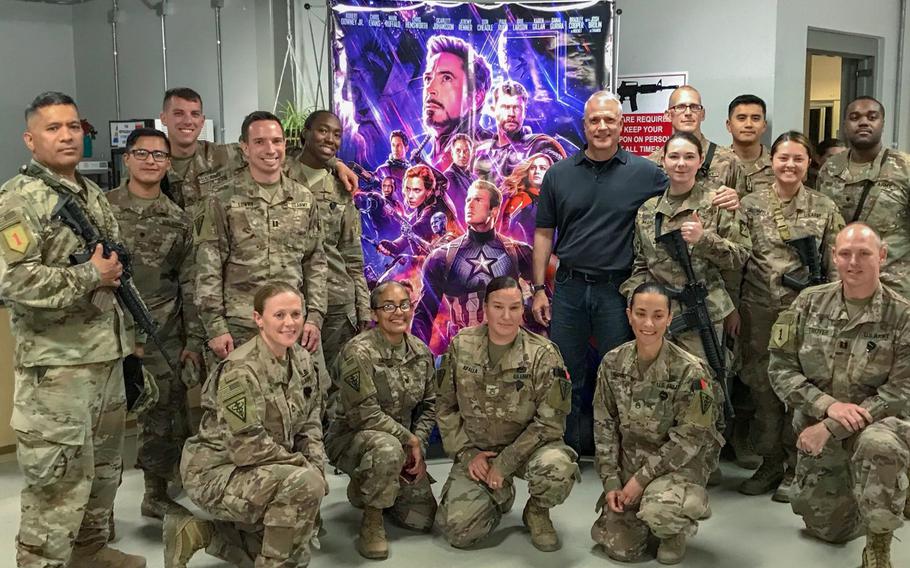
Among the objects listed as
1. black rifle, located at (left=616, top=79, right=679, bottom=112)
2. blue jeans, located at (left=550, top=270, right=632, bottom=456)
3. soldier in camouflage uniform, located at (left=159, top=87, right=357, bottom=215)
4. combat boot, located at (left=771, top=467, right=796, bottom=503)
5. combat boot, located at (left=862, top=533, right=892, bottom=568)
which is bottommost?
combat boot, located at (left=771, top=467, right=796, bottom=503)

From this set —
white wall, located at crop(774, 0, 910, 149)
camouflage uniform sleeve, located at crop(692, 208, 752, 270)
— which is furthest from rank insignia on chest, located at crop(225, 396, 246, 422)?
white wall, located at crop(774, 0, 910, 149)

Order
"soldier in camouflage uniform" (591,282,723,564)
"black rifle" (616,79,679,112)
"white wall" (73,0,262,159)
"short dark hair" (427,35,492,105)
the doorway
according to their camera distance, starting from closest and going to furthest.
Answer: "soldier in camouflage uniform" (591,282,723,564)
"short dark hair" (427,35,492,105)
"black rifle" (616,79,679,112)
the doorway
"white wall" (73,0,262,159)

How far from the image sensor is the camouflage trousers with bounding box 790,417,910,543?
3197mm

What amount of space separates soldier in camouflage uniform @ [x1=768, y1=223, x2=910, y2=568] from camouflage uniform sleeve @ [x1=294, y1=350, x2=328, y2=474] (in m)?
1.92

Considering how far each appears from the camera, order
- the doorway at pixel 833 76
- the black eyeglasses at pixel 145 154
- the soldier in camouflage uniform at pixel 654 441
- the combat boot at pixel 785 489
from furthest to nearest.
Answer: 1. the doorway at pixel 833 76
2. the combat boot at pixel 785 489
3. the black eyeglasses at pixel 145 154
4. the soldier in camouflage uniform at pixel 654 441

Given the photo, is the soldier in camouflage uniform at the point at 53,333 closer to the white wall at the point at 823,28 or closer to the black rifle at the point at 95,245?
the black rifle at the point at 95,245

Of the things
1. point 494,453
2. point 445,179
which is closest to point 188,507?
point 494,453

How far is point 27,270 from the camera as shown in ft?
9.57

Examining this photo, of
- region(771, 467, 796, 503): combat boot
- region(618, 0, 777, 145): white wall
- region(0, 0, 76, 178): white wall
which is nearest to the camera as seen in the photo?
region(771, 467, 796, 503): combat boot

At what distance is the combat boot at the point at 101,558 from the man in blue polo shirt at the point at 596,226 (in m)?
2.17

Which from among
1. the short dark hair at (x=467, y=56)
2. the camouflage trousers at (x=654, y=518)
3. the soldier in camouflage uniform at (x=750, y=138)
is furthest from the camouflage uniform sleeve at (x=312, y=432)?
the soldier in camouflage uniform at (x=750, y=138)

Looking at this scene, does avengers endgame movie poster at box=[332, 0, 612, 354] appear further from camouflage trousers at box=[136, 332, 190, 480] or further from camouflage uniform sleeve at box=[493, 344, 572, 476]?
camouflage trousers at box=[136, 332, 190, 480]

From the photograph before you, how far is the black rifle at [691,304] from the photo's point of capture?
3.94m

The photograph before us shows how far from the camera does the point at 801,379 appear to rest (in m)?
3.54
